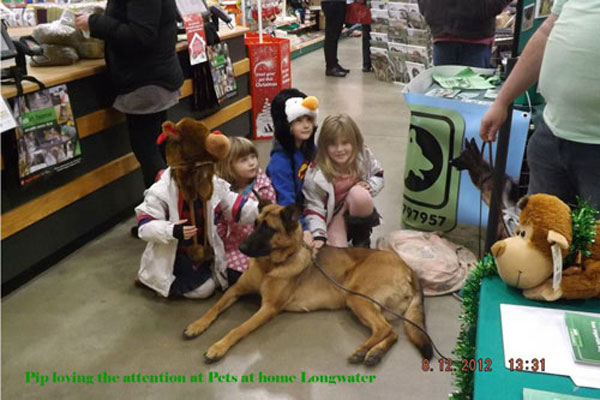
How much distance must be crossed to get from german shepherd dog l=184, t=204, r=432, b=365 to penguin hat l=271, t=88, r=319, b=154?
511 mm

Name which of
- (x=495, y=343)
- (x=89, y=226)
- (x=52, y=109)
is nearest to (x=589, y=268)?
(x=495, y=343)

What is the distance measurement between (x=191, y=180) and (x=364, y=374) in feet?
3.34

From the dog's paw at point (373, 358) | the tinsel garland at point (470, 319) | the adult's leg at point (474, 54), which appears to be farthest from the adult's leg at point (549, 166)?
the adult's leg at point (474, 54)

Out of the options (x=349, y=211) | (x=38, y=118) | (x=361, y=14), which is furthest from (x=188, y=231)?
(x=361, y=14)

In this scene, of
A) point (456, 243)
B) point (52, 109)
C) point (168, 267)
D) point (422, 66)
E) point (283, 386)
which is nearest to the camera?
point (283, 386)

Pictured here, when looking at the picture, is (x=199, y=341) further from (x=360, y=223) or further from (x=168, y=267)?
(x=360, y=223)

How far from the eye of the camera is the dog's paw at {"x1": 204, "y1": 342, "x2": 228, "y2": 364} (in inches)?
81.8

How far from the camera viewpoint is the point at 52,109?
260 cm

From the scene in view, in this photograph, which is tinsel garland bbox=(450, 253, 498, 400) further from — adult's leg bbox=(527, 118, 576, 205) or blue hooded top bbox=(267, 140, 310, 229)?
blue hooded top bbox=(267, 140, 310, 229)

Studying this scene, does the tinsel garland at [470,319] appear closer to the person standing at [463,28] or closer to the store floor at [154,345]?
the store floor at [154,345]

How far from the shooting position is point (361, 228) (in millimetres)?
2762

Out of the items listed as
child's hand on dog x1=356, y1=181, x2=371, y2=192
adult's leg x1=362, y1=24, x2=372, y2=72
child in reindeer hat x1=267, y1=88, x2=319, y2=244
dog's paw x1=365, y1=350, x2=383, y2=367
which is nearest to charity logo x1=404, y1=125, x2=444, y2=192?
child's hand on dog x1=356, y1=181, x2=371, y2=192

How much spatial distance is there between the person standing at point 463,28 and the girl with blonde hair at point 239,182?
4.81 ft

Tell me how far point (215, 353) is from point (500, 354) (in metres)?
1.34
